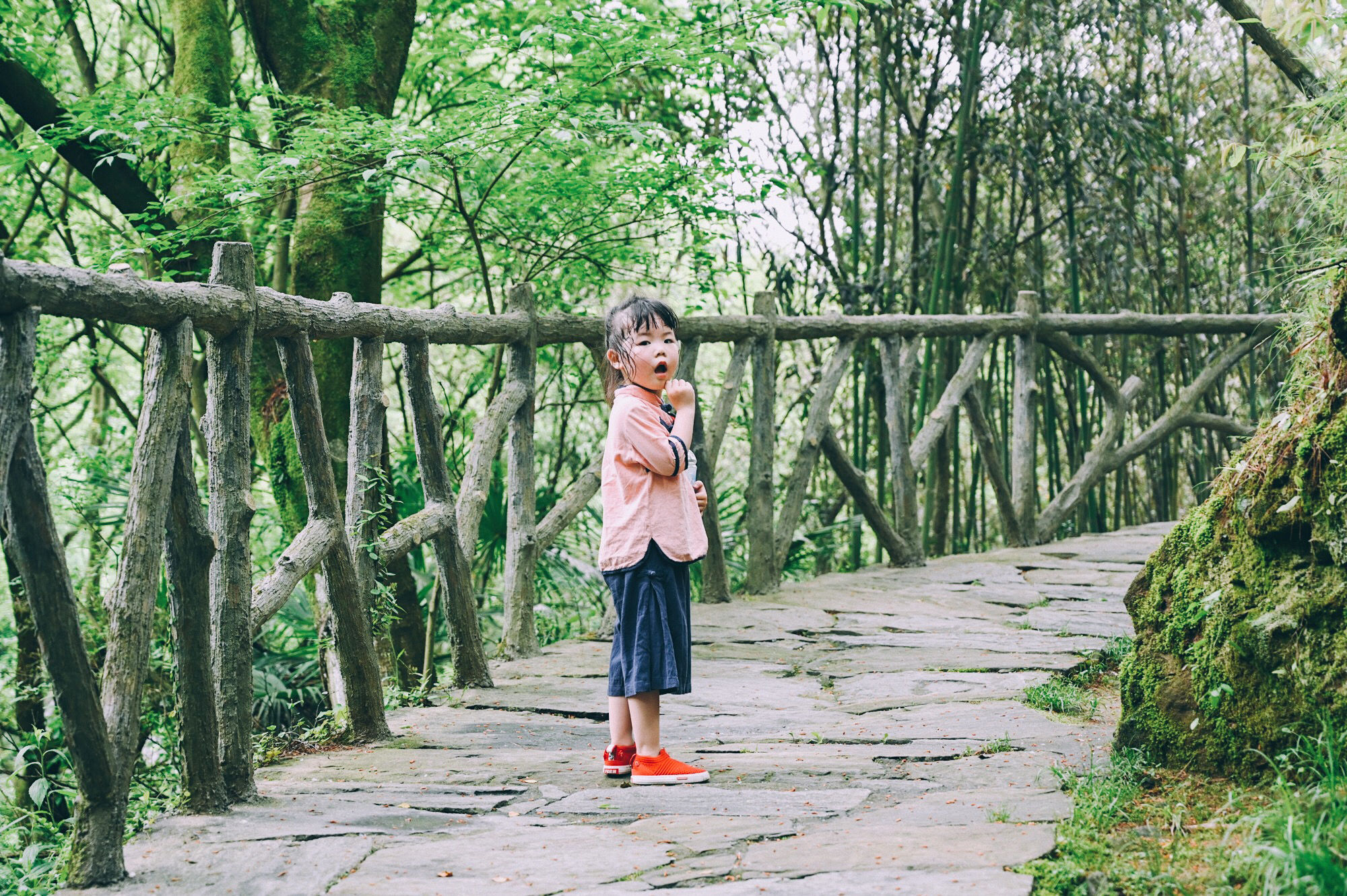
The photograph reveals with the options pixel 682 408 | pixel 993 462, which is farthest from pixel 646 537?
pixel 993 462

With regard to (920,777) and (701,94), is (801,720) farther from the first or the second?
(701,94)

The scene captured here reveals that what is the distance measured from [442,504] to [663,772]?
146cm

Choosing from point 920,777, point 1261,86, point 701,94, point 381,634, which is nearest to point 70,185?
point 701,94

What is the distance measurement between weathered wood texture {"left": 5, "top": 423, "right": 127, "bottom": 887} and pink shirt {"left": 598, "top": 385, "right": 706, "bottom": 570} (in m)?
1.33

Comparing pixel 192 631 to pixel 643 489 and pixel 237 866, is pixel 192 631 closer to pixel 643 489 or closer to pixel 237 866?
pixel 237 866

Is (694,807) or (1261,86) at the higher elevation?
(1261,86)

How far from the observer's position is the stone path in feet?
7.39

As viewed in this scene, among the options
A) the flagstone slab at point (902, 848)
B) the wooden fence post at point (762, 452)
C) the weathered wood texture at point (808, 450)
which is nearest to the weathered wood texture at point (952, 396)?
the weathered wood texture at point (808, 450)

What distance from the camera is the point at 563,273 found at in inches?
→ 263

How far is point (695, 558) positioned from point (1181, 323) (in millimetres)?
5303

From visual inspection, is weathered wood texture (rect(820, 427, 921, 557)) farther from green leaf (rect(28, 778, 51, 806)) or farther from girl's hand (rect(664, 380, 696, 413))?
green leaf (rect(28, 778, 51, 806))

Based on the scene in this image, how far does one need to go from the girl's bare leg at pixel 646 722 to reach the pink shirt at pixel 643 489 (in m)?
0.36

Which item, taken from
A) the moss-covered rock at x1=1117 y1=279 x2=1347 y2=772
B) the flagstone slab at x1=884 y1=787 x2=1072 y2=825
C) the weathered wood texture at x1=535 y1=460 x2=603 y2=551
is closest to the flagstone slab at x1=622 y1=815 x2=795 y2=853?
the flagstone slab at x1=884 y1=787 x2=1072 y2=825

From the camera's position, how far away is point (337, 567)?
3.36m
